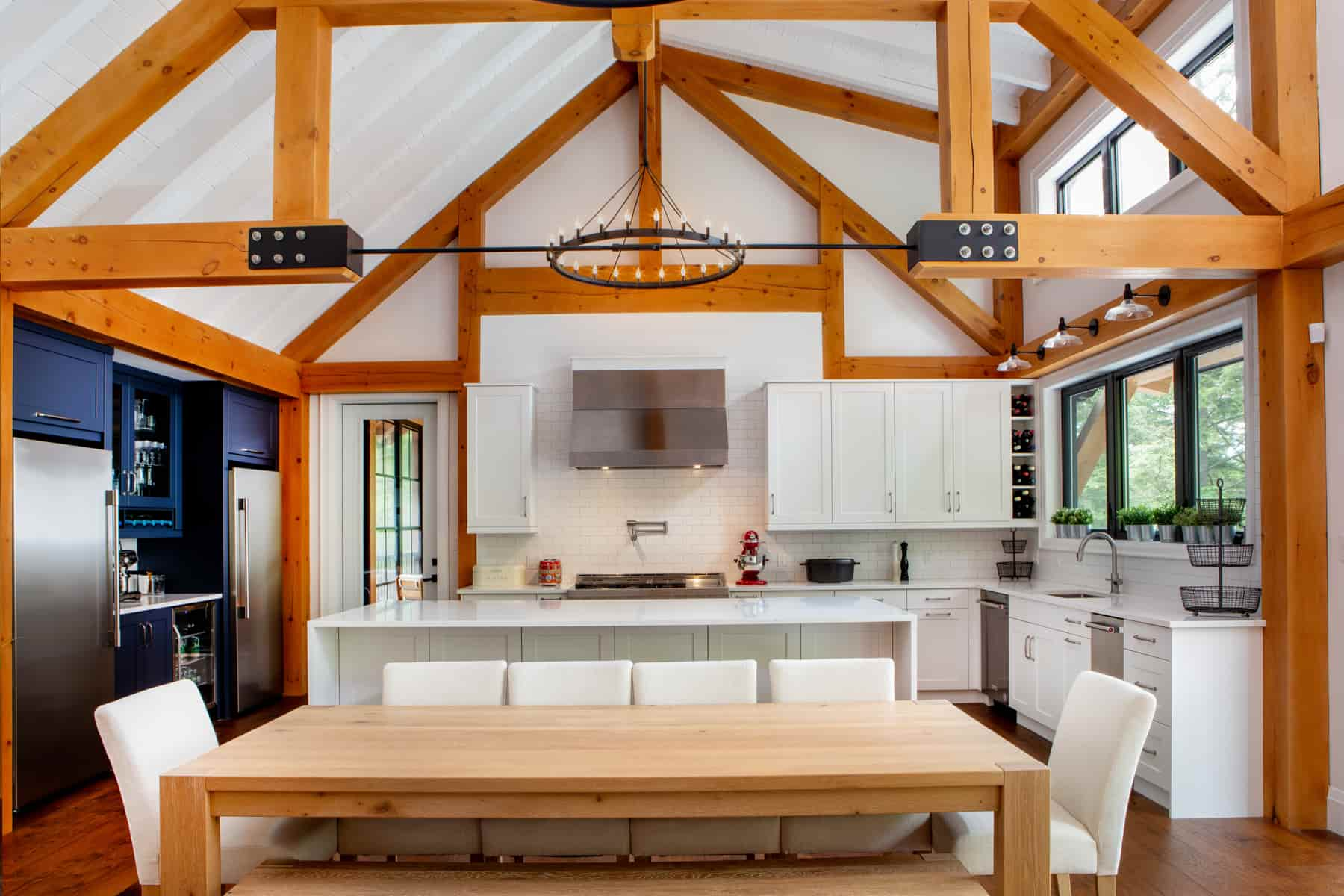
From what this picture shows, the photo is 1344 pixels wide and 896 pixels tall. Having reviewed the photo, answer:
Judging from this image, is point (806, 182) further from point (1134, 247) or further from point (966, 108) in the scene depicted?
point (1134, 247)

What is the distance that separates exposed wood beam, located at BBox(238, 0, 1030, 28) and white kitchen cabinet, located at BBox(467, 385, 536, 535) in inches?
122

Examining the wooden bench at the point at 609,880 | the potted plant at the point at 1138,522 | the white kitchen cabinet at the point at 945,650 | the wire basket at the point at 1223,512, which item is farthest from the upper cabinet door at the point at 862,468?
the wooden bench at the point at 609,880

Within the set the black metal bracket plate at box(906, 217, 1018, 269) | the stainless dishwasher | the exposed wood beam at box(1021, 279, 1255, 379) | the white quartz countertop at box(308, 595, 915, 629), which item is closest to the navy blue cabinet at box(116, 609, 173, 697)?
the white quartz countertop at box(308, 595, 915, 629)

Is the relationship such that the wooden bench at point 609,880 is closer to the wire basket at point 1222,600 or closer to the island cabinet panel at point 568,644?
the island cabinet panel at point 568,644

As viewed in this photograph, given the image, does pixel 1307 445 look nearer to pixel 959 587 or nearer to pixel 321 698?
pixel 959 587

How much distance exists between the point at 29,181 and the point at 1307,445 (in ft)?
18.0

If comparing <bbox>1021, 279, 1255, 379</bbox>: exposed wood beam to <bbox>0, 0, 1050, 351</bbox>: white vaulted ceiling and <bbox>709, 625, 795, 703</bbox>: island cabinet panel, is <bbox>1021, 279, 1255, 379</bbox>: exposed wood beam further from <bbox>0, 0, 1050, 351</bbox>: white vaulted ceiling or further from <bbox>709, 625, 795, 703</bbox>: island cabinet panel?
<bbox>709, 625, 795, 703</bbox>: island cabinet panel

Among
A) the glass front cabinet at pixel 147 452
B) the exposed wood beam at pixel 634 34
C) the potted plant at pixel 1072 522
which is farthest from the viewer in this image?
the potted plant at pixel 1072 522

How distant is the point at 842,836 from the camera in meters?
2.76

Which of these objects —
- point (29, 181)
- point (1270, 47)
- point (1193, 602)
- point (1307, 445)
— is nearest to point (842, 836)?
point (1193, 602)

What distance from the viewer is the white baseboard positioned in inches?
150

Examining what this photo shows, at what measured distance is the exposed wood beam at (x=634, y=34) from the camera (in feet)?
14.1

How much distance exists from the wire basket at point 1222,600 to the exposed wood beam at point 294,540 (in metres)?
5.87

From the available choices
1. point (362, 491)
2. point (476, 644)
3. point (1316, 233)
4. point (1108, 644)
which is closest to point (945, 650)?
point (1108, 644)
